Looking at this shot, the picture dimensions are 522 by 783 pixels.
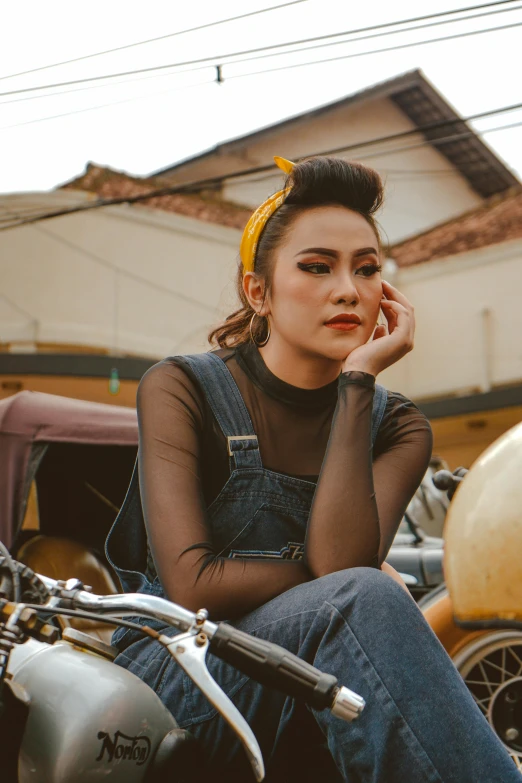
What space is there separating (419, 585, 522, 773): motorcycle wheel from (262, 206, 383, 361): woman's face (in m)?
2.21

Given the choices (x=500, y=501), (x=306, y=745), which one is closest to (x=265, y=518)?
(x=306, y=745)

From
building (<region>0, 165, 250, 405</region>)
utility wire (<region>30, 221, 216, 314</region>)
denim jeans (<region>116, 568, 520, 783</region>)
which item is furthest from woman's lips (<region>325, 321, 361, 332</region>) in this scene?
utility wire (<region>30, 221, 216, 314</region>)

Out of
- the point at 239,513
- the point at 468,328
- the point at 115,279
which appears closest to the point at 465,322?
the point at 468,328

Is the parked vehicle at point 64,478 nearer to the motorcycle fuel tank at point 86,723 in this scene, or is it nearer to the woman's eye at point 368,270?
the woman's eye at point 368,270

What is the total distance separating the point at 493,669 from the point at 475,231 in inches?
450

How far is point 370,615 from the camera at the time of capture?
1442mm

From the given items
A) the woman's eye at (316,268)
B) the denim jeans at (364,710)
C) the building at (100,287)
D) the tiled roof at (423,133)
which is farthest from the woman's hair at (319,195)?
the tiled roof at (423,133)

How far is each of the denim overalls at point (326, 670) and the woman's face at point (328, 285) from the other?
31 centimetres

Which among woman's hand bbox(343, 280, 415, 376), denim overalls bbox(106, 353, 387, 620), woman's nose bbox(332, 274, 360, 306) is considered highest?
woman's nose bbox(332, 274, 360, 306)

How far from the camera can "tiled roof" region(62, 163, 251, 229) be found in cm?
1358

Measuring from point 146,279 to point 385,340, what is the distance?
1121 cm

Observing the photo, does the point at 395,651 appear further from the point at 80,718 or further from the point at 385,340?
the point at 385,340

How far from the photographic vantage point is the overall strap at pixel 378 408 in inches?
85.4

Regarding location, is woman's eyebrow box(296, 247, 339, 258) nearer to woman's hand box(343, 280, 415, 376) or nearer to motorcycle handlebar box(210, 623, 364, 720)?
woman's hand box(343, 280, 415, 376)
